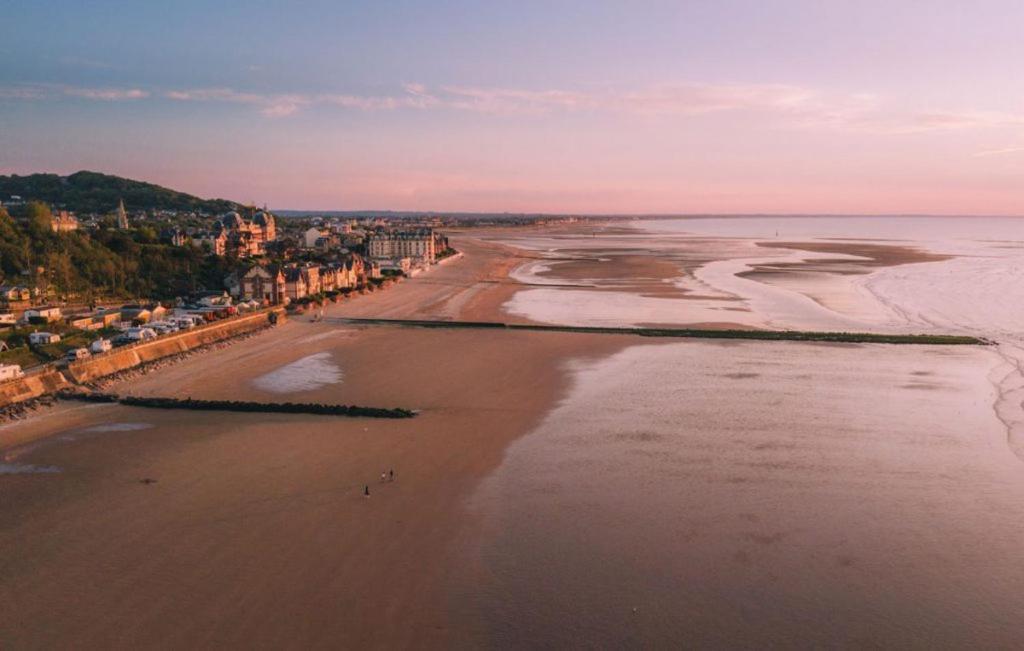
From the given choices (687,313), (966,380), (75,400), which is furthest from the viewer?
(687,313)

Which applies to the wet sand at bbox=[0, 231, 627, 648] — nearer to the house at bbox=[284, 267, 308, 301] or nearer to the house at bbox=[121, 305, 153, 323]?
the house at bbox=[121, 305, 153, 323]

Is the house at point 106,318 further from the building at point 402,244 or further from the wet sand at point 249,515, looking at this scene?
the building at point 402,244

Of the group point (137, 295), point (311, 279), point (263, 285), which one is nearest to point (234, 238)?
point (137, 295)

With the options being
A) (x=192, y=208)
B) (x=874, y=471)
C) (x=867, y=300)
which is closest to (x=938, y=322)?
(x=867, y=300)

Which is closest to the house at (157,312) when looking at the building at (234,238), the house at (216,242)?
the building at (234,238)

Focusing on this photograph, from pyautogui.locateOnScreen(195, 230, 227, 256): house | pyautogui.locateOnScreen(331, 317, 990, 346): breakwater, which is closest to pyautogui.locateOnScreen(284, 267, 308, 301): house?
pyautogui.locateOnScreen(331, 317, 990, 346): breakwater

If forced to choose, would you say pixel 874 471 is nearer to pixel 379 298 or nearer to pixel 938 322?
pixel 938 322
